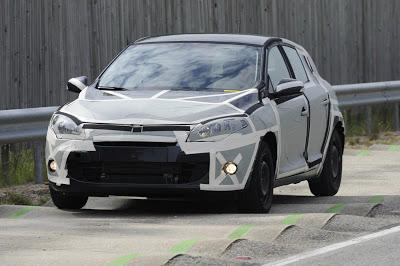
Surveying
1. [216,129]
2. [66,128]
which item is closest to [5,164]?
[66,128]

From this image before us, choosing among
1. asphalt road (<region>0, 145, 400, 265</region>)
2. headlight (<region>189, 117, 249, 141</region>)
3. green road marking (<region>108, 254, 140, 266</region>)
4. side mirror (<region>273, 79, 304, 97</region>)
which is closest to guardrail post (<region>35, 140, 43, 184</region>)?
asphalt road (<region>0, 145, 400, 265</region>)

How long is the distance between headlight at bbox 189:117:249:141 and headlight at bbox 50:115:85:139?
91 cm

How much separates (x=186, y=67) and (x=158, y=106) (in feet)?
3.30

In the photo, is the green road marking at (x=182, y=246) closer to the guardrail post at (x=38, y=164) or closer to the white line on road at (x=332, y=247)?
the white line on road at (x=332, y=247)

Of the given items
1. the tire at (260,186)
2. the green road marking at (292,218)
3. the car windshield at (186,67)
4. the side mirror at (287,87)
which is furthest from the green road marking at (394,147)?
the green road marking at (292,218)

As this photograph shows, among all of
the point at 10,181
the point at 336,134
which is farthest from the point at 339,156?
the point at 10,181

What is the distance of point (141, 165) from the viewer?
32.0 ft

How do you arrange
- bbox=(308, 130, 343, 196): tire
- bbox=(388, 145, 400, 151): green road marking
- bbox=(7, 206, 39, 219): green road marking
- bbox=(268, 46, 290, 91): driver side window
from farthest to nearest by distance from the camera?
bbox=(388, 145, 400, 151): green road marking < bbox=(308, 130, 343, 196): tire < bbox=(268, 46, 290, 91): driver side window < bbox=(7, 206, 39, 219): green road marking

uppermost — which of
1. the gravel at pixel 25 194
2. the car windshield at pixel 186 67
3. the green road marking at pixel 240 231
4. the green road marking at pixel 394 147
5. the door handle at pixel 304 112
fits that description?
the car windshield at pixel 186 67

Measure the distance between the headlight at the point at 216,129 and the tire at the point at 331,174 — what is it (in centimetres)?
236

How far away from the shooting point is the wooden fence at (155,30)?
14.3 meters

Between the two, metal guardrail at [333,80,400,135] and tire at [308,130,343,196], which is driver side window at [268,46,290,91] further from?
metal guardrail at [333,80,400,135]

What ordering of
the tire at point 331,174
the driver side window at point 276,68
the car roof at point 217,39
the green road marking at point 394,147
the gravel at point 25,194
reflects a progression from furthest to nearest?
1. the green road marking at point 394,147
2. the tire at point 331,174
3. the gravel at point 25,194
4. the car roof at point 217,39
5. the driver side window at point 276,68

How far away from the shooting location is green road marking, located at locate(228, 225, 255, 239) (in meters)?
8.73
